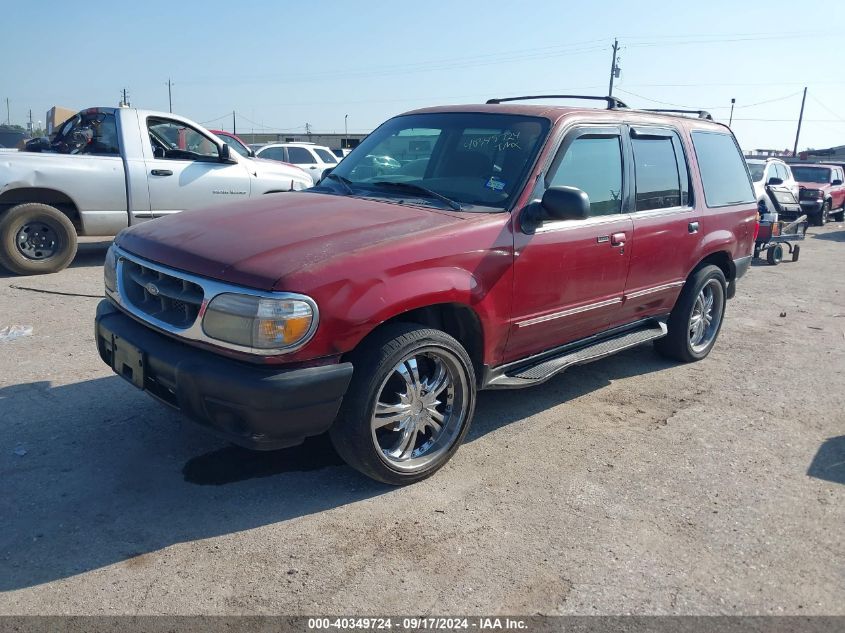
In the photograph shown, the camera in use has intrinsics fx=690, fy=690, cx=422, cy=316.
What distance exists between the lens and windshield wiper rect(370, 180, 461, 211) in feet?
12.8

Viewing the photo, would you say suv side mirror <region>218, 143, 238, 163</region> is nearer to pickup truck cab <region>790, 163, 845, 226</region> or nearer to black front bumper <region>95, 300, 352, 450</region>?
black front bumper <region>95, 300, 352, 450</region>

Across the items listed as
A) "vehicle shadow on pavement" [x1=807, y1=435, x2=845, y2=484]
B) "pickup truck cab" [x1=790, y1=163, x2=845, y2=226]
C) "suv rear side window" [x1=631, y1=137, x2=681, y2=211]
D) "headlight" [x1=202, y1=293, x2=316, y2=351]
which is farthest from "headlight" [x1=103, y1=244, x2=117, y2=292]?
"pickup truck cab" [x1=790, y1=163, x2=845, y2=226]

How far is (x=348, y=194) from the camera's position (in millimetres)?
4328

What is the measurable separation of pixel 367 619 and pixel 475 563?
0.58m

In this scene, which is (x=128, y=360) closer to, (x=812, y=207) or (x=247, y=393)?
(x=247, y=393)

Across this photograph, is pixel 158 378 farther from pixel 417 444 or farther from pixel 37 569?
pixel 417 444

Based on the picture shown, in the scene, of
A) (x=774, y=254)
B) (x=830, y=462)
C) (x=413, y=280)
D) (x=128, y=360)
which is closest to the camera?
(x=413, y=280)

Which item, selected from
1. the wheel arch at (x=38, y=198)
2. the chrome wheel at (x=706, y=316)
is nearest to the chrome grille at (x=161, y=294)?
the chrome wheel at (x=706, y=316)

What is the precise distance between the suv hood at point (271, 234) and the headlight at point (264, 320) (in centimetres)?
9

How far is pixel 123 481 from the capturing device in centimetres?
348

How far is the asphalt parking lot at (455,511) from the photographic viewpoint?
2.78m

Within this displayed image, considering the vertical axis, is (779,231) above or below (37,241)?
above

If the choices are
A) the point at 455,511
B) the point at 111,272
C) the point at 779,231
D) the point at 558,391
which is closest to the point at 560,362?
the point at 558,391

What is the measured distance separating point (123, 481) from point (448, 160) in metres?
2.61
